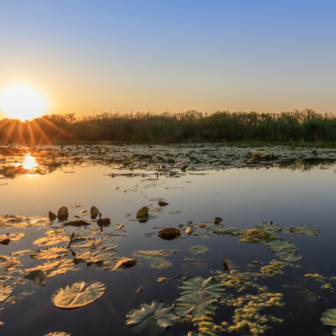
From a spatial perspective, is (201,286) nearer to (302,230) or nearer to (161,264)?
(161,264)

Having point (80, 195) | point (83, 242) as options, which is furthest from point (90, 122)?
point (83, 242)

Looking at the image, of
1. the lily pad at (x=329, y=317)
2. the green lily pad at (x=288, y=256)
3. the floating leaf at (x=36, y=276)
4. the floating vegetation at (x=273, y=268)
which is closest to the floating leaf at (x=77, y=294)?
the floating leaf at (x=36, y=276)

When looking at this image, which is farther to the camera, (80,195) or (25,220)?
(80,195)

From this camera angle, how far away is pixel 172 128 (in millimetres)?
21062

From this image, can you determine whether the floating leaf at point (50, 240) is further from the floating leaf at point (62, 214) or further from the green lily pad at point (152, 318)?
the green lily pad at point (152, 318)

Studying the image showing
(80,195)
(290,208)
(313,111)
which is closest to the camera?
(290,208)

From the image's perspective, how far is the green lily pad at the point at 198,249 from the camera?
6.11 feet

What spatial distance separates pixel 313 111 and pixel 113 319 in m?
32.6

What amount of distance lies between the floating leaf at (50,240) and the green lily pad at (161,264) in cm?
83

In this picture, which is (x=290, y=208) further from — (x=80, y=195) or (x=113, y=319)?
(x=80, y=195)

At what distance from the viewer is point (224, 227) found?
7.70 feet

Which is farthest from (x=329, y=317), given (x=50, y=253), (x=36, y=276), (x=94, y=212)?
(x=94, y=212)

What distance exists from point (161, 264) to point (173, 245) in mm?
325

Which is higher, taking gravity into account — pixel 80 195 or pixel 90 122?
pixel 90 122
